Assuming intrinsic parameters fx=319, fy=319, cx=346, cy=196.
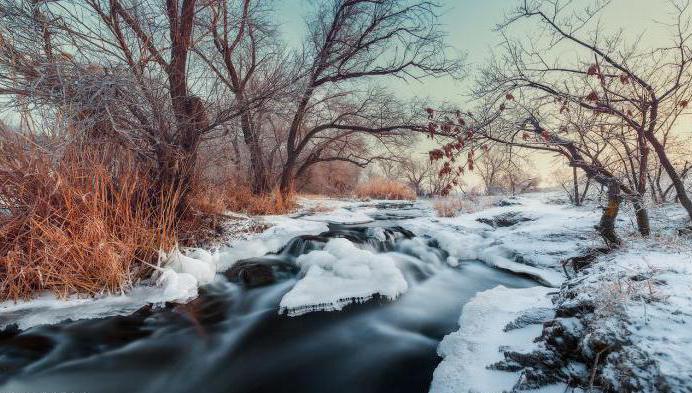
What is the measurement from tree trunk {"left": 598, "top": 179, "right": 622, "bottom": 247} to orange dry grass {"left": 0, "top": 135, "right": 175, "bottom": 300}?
462cm

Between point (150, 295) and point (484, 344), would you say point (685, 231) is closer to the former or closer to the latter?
point (484, 344)

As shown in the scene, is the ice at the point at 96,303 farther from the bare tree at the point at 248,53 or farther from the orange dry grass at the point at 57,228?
the bare tree at the point at 248,53

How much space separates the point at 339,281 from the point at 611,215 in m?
2.84

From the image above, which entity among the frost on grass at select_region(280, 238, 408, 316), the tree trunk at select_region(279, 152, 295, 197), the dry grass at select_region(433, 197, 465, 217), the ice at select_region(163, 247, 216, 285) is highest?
the tree trunk at select_region(279, 152, 295, 197)

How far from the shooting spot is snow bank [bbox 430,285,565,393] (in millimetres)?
1577

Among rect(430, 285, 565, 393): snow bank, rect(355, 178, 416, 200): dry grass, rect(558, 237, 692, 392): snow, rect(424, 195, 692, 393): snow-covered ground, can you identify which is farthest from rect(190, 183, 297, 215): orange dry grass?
rect(355, 178, 416, 200): dry grass

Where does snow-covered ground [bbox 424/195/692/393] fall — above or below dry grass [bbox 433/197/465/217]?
below

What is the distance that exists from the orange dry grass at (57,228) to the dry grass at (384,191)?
39.1ft

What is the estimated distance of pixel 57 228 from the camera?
97.7 inches

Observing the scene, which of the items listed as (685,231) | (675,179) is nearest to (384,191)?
(675,179)

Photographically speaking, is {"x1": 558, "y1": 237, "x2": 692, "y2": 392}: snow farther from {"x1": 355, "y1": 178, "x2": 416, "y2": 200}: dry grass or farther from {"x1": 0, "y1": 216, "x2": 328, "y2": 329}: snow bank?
{"x1": 355, "y1": 178, "x2": 416, "y2": 200}: dry grass

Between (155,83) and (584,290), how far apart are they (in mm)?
4193

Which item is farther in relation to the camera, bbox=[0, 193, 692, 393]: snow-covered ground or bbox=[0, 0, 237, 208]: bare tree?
bbox=[0, 0, 237, 208]: bare tree

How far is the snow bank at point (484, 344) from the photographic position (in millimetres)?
1577
